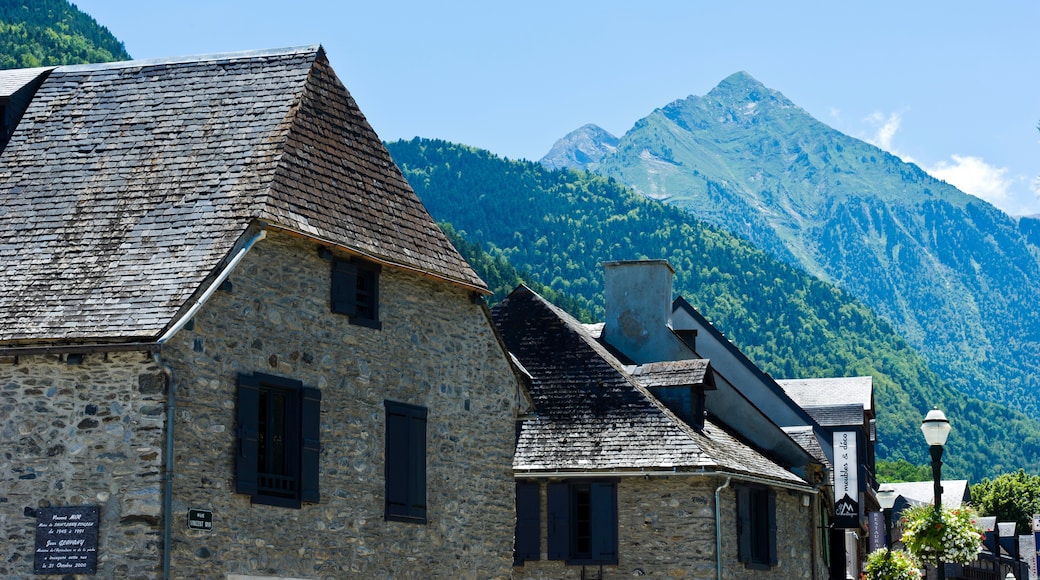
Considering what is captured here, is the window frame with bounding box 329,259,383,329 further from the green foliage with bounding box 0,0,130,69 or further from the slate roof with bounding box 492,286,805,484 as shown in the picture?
the green foliage with bounding box 0,0,130,69

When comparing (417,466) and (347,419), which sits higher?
(347,419)

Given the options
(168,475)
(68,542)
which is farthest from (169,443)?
(68,542)

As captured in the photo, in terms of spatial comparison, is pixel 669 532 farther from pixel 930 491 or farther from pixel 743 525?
pixel 930 491

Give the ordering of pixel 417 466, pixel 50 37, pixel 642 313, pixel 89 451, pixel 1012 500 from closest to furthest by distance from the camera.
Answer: pixel 89 451, pixel 417 466, pixel 642 313, pixel 1012 500, pixel 50 37

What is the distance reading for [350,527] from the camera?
22266 millimetres

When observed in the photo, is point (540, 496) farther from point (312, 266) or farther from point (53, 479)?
point (53, 479)

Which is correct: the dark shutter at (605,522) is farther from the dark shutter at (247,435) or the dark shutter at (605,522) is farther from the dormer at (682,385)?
the dark shutter at (247,435)

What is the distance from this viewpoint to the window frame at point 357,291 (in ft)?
73.7

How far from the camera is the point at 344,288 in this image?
22.6 meters

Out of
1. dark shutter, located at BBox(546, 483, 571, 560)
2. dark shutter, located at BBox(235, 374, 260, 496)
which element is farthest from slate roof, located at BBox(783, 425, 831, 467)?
dark shutter, located at BBox(235, 374, 260, 496)

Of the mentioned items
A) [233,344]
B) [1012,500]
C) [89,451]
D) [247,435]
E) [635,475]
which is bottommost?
[89,451]

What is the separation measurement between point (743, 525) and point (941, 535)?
6073 mm

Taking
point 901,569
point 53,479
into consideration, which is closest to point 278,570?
point 53,479

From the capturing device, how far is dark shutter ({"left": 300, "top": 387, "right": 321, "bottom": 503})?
21328 mm
